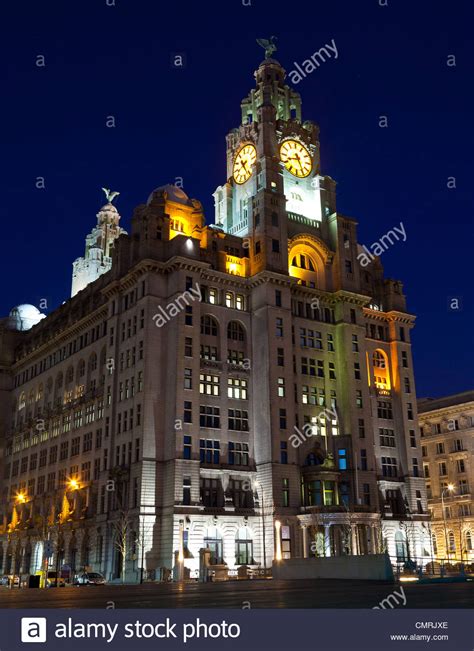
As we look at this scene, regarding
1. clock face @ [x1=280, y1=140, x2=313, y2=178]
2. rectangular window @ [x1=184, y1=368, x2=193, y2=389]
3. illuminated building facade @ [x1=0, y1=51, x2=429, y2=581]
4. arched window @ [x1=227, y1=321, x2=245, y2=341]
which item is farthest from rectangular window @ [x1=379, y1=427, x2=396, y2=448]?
clock face @ [x1=280, y1=140, x2=313, y2=178]

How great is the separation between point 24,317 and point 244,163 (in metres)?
65.6

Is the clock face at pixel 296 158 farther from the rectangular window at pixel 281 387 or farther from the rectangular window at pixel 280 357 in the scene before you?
the rectangular window at pixel 281 387

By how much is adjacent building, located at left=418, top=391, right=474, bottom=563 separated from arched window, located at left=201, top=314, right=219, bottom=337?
1868 inches

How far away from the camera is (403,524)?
105 meters

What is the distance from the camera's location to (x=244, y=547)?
9238 centimetres

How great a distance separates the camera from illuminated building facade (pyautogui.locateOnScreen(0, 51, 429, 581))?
299 feet

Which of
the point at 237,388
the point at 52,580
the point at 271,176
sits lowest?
the point at 52,580

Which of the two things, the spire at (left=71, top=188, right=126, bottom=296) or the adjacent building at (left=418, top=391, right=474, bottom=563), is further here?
the spire at (left=71, top=188, right=126, bottom=296)

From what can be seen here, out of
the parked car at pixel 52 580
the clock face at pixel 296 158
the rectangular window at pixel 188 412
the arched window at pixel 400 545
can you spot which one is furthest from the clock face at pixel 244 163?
the parked car at pixel 52 580

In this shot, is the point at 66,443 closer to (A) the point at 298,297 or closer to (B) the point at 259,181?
(A) the point at 298,297

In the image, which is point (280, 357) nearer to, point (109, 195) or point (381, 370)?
point (381, 370)

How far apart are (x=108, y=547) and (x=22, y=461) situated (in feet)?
152

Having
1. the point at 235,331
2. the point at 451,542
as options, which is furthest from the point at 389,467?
the point at 235,331

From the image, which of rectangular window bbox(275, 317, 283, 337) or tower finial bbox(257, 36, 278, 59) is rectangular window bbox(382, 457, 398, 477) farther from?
tower finial bbox(257, 36, 278, 59)
